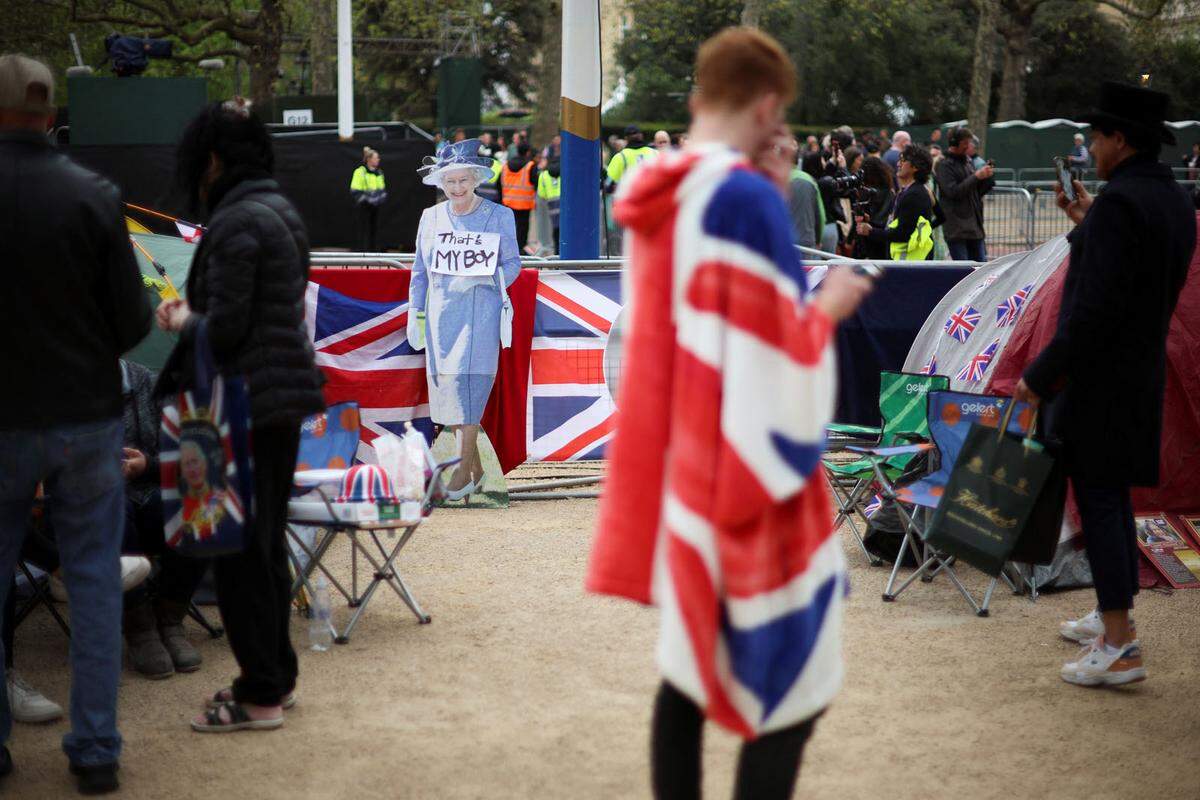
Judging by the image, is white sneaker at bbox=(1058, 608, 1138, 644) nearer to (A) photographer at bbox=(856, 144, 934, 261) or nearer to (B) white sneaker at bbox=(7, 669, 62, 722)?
(B) white sneaker at bbox=(7, 669, 62, 722)

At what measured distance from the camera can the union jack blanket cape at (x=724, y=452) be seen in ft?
8.63

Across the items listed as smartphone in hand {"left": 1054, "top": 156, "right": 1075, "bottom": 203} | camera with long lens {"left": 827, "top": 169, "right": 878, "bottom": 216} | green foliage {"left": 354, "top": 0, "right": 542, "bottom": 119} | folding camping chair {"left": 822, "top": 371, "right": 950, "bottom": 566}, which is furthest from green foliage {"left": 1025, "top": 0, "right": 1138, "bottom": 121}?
smartphone in hand {"left": 1054, "top": 156, "right": 1075, "bottom": 203}

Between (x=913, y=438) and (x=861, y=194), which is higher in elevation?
(x=861, y=194)

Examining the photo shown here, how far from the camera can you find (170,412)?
174 inches

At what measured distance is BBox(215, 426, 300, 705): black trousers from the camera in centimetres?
446

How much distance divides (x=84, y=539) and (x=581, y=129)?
581 centimetres

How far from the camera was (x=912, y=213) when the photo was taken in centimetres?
1125

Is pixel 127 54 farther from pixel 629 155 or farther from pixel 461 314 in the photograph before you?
pixel 461 314

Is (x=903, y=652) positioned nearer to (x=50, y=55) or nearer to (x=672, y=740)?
(x=672, y=740)

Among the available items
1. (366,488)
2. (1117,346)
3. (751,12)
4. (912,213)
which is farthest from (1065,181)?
(751,12)

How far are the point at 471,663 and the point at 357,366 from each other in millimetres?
3072

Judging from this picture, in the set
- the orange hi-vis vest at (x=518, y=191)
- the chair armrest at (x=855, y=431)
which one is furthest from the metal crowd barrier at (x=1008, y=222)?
the chair armrest at (x=855, y=431)

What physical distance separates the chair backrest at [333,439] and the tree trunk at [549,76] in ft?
89.7

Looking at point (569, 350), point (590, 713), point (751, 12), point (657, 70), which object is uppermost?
point (657, 70)
